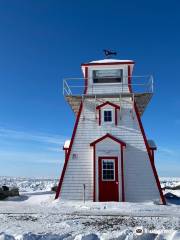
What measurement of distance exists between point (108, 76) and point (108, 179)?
718 centimetres

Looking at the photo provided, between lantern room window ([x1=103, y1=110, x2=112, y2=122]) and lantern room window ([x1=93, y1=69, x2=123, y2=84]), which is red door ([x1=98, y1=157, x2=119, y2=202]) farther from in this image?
lantern room window ([x1=93, y1=69, x2=123, y2=84])

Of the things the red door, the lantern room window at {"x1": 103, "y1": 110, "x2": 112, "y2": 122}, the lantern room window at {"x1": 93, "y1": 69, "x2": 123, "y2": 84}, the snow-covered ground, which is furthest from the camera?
the lantern room window at {"x1": 93, "y1": 69, "x2": 123, "y2": 84}

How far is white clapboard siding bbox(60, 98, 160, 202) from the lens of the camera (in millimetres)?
17323

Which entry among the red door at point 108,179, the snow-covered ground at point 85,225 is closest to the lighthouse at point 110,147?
the red door at point 108,179

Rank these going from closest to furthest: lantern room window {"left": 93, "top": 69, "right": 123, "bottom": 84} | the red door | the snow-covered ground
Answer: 1. the snow-covered ground
2. the red door
3. lantern room window {"left": 93, "top": 69, "right": 123, "bottom": 84}

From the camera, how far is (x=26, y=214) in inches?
491

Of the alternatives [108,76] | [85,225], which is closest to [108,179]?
[108,76]

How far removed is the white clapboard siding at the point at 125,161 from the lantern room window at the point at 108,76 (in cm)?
Result: 172

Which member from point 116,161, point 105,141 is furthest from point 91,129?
point 116,161

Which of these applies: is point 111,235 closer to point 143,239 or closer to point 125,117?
point 143,239

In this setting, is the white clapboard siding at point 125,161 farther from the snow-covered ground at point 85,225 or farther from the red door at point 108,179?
the snow-covered ground at point 85,225

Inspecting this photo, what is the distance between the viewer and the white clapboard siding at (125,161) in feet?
56.8

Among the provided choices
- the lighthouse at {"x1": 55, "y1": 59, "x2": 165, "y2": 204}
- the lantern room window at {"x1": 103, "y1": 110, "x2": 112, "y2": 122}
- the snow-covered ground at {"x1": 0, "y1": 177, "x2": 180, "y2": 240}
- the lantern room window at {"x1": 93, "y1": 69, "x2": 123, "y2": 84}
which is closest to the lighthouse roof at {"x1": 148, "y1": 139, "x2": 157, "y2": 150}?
the lighthouse at {"x1": 55, "y1": 59, "x2": 165, "y2": 204}

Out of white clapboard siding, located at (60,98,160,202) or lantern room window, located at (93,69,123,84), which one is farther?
lantern room window, located at (93,69,123,84)
